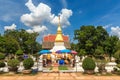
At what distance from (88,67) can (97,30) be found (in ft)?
95.4

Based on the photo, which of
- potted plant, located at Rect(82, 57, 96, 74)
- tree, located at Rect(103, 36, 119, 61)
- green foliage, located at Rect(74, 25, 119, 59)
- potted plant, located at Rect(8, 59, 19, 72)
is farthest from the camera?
green foliage, located at Rect(74, 25, 119, 59)

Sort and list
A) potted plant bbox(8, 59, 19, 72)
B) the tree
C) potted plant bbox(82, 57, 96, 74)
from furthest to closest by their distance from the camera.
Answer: the tree, potted plant bbox(8, 59, 19, 72), potted plant bbox(82, 57, 96, 74)

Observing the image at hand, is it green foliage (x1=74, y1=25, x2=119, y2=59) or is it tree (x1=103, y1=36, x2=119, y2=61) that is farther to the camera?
green foliage (x1=74, y1=25, x2=119, y2=59)

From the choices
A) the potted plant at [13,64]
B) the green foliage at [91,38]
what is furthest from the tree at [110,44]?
the potted plant at [13,64]

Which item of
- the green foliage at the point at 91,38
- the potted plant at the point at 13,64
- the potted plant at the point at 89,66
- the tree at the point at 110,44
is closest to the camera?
the potted plant at the point at 89,66

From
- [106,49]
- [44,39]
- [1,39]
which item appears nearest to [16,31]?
[44,39]

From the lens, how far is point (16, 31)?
67.2 meters

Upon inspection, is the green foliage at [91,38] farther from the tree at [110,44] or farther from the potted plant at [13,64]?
the potted plant at [13,64]

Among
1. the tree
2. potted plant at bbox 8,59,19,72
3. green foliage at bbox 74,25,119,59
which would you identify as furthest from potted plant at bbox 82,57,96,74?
green foliage at bbox 74,25,119,59

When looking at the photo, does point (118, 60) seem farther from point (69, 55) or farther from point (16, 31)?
point (16, 31)

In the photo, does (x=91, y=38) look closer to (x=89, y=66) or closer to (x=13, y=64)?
(x=89, y=66)

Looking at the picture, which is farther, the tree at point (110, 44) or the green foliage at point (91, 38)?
the green foliage at point (91, 38)

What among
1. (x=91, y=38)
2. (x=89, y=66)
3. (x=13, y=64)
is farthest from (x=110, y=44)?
(x=13, y=64)

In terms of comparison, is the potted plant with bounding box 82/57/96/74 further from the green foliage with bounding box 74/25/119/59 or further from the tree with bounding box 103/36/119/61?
the green foliage with bounding box 74/25/119/59
